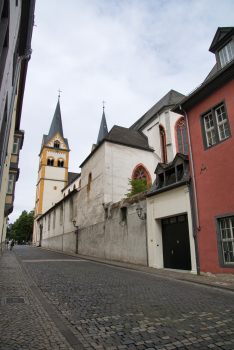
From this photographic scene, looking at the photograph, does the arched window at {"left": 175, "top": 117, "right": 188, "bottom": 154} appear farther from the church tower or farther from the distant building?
the church tower

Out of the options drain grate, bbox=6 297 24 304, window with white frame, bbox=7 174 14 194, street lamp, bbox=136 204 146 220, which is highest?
window with white frame, bbox=7 174 14 194

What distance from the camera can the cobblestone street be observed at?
11.5 feet

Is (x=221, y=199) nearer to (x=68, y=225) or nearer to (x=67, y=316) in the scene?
(x=67, y=316)

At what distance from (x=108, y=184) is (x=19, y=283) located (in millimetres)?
13773

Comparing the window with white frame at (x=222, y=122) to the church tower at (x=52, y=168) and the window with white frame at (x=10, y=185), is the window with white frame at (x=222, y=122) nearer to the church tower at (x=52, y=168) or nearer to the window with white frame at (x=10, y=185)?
the window with white frame at (x=10, y=185)

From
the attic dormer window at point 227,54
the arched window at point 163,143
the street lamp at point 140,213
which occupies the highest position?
the arched window at point 163,143

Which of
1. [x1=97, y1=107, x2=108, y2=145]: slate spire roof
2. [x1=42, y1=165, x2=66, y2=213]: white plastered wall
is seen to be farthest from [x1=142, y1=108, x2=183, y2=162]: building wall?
[x1=42, y1=165, x2=66, y2=213]: white plastered wall

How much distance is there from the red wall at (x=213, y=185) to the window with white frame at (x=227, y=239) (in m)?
0.29

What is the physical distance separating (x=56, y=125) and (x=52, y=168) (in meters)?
11.9

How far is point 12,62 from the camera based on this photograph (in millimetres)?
8523

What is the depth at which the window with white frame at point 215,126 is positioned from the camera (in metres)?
10.5

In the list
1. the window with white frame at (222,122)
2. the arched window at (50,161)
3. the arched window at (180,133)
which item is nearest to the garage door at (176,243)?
the window with white frame at (222,122)

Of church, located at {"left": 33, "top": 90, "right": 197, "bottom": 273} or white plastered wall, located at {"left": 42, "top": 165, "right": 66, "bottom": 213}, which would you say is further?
white plastered wall, located at {"left": 42, "top": 165, "right": 66, "bottom": 213}

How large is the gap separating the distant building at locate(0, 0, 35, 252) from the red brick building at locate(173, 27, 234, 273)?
732 cm
